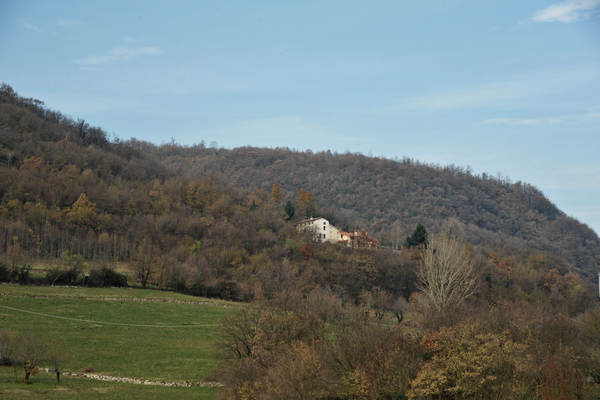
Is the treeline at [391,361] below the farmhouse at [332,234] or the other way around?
below

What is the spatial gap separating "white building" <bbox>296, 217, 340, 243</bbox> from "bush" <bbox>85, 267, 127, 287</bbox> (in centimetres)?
5738

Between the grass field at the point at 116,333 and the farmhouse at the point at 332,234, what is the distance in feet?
182

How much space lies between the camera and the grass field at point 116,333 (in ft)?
99.2

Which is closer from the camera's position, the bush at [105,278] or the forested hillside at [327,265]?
the forested hillside at [327,265]

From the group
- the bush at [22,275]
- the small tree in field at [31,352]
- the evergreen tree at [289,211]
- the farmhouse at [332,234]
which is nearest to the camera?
the small tree in field at [31,352]

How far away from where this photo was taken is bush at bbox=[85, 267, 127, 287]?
5963 cm

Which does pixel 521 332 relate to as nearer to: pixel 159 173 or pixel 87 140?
pixel 159 173

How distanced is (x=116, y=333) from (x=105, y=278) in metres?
17.7

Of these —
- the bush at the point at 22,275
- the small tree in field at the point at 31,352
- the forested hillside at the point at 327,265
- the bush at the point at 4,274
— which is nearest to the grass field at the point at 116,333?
the small tree in field at the point at 31,352

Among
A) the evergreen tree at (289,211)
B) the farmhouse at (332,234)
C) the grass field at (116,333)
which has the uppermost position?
the evergreen tree at (289,211)

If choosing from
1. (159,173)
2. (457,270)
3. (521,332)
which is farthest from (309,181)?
(521,332)

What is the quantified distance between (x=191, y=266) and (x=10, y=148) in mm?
56412

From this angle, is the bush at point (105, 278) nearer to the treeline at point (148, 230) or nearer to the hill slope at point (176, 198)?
the treeline at point (148, 230)

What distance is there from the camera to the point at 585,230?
17662 cm
